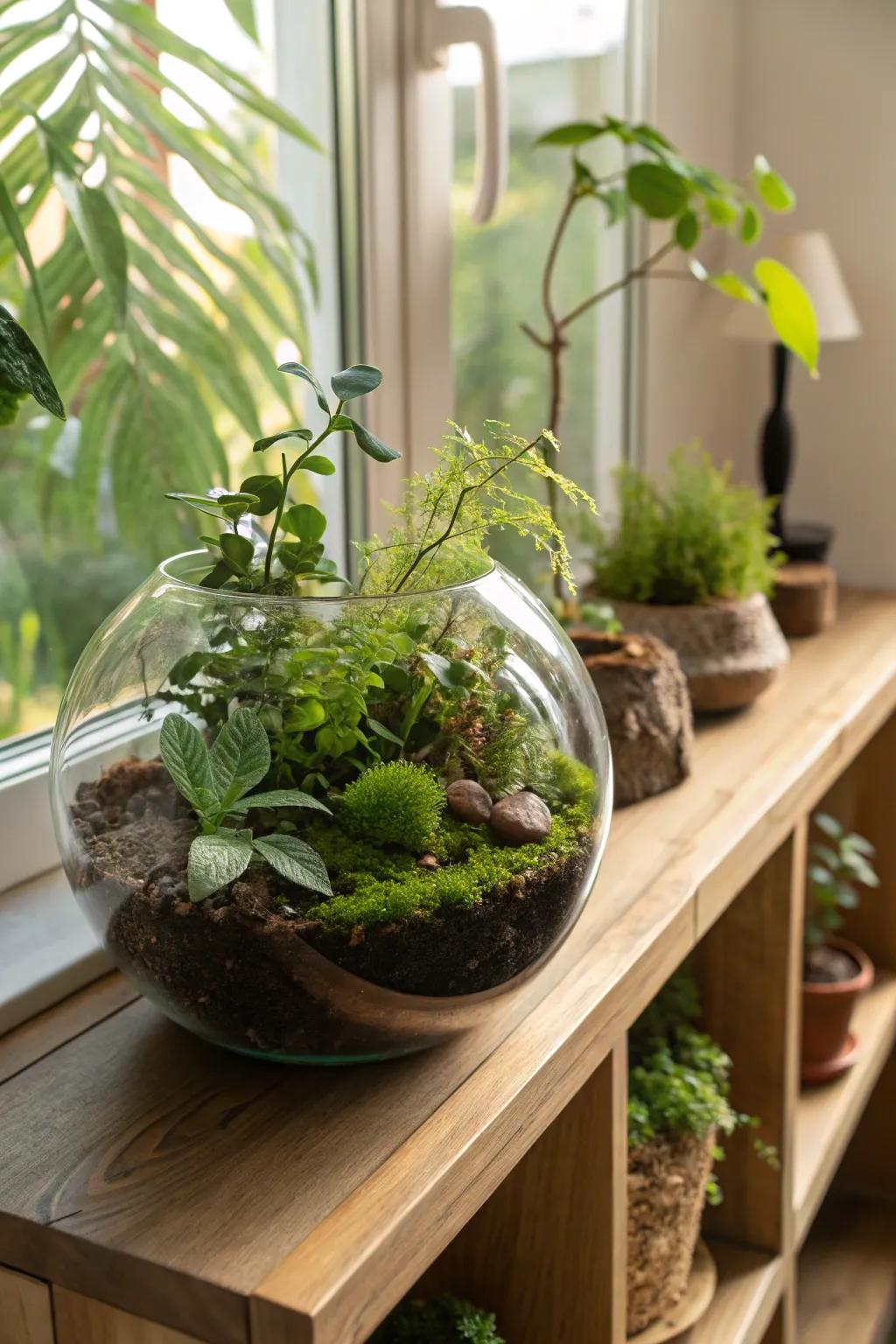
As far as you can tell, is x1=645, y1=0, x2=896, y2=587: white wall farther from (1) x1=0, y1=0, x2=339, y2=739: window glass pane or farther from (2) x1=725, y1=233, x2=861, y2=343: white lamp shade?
(1) x1=0, y1=0, x2=339, y2=739: window glass pane

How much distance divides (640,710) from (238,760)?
0.54 metres

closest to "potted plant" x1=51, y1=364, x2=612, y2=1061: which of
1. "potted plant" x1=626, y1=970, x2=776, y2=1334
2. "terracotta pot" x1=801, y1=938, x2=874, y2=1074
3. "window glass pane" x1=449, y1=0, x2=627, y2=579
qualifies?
"potted plant" x1=626, y1=970, x2=776, y2=1334

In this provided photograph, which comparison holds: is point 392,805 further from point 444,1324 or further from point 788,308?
point 788,308

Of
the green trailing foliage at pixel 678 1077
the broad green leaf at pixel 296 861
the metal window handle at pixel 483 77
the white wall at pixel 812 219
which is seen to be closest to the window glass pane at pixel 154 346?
the metal window handle at pixel 483 77

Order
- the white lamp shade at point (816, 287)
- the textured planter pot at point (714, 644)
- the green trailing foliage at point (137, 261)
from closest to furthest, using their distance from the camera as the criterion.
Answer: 1. the green trailing foliage at point (137, 261)
2. the textured planter pot at point (714, 644)
3. the white lamp shade at point (816, 287)

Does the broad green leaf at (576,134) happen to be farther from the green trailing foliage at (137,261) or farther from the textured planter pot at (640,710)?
the textured planter pot at (640,710)

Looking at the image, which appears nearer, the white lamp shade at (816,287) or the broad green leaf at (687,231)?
the broad green leaf at (687,231)

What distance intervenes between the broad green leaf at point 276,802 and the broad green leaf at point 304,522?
0.17m

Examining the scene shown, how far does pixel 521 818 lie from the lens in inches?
29.0

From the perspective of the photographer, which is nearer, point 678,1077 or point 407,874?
point 407,874

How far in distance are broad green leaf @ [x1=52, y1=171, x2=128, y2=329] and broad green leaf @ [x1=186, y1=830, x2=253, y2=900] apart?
528 mm

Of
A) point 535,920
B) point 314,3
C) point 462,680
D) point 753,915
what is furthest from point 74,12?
point 753,915

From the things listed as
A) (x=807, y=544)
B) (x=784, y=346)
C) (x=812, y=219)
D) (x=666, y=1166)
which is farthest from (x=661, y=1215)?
(x=812, y=219)

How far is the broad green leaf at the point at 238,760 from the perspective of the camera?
0.68 meters
